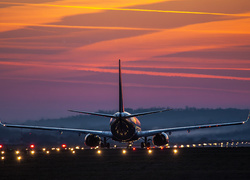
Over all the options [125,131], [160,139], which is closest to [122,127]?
[125,131]

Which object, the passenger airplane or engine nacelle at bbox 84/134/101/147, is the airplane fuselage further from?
engine nacelle at bbox 84/134/101/147

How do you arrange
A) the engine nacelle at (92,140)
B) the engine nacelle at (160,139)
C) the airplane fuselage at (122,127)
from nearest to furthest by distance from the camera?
the airplane fuselage at (122,127) < the engine nacelle at (160,139) < the engine nacelle at (92,140)

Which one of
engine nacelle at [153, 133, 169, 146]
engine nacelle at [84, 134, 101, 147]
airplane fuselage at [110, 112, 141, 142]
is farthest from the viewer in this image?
engine nacelle at [84, 134, 101, 147]

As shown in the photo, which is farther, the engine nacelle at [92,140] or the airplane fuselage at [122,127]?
the engine nacelle at [92,140]

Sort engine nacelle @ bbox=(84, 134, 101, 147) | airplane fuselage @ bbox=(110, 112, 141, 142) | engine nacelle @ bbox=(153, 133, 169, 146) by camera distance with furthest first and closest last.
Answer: engine nacelle @ bbox=(84, 134, 101, 147) → engine nacelle @ bbox=(153, 133, 169, 146) → airplane fuselage @ bbox=(110, 112, 141, 142)

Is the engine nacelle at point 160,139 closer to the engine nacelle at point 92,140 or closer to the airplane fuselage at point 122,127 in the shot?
the airplane fuselage at point 122,127

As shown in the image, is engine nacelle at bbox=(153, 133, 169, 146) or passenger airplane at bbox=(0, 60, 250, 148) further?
engine nacelle at bbox=(153, 133, 169, 146)

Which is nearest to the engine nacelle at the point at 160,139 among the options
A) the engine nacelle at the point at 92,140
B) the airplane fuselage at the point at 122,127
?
the airplane fuselage at the point at 122,127

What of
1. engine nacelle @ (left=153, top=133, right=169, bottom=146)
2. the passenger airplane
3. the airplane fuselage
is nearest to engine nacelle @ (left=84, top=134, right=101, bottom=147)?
the passenger airplane

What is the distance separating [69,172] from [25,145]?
76.9 m

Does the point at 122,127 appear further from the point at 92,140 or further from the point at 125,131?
the point at 92,140

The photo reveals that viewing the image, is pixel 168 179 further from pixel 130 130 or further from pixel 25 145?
pixel 25 145

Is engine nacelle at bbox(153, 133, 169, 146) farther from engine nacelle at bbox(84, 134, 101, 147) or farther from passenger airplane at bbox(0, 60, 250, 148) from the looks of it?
engine nacelle at bbox(84, 134, 101, 147)

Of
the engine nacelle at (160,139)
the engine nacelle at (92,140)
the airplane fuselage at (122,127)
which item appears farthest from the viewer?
the engine nacelle at (92,140)
